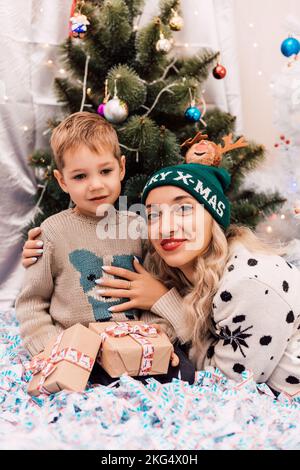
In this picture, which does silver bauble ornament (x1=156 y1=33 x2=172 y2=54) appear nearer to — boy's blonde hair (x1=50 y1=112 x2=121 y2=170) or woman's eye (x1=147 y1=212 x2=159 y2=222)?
boy's blonde hair (x1=50 y1=112 x2=121 y2=170)

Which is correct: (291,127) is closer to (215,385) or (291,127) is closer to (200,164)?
(200,164)

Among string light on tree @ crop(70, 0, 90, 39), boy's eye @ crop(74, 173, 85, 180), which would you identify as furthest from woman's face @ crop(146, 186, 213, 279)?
string light on tree @ crop(70, 0, 90, 39)

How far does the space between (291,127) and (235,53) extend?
63cm

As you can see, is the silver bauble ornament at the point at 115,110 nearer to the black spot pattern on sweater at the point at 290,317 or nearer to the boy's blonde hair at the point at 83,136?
the boy's blonde hair at the point at 83,136

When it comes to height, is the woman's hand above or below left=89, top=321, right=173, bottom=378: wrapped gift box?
above

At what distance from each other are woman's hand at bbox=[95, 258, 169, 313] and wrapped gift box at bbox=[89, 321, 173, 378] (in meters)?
0.12

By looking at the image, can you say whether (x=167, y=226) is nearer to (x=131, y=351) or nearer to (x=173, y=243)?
(x=173, y=243)

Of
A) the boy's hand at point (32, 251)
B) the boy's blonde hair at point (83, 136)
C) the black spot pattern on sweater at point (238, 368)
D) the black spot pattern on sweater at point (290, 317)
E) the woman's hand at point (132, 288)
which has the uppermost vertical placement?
the boy's blonde hair at point (83, 136)

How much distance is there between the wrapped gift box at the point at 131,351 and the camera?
1130 millimetres

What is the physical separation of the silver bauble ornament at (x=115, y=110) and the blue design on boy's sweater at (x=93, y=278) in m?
0.48

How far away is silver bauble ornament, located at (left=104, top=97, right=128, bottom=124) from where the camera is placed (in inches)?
60.7

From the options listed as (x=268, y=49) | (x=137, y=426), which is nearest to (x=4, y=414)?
(x=137, y=426)

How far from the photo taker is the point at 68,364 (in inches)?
42.8

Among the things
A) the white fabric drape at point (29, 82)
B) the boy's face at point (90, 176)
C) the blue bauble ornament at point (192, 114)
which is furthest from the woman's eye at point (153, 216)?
the white fabric drape at point (29, 82)
